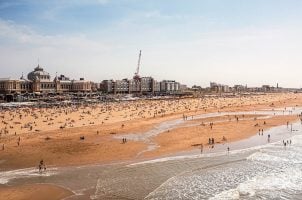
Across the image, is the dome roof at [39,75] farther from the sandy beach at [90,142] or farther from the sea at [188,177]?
the sea at [188,177]

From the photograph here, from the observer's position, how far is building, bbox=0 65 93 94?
144863mm

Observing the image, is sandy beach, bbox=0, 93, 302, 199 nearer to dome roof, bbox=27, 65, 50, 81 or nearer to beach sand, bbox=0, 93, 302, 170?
beach sand, bbox=0, 93, 302, 170

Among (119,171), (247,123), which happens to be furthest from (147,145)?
(247,123)

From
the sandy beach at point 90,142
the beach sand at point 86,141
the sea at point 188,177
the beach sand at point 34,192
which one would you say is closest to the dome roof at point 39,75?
the beach sand at point 86,141

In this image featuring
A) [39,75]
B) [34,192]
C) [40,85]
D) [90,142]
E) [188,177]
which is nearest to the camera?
[34,192]

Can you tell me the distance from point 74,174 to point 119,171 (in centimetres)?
342

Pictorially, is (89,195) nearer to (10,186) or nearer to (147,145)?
(10,186)

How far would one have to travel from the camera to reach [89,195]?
81.7ft

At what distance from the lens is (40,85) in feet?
518

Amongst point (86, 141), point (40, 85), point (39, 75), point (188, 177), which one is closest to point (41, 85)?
point (40, 85)

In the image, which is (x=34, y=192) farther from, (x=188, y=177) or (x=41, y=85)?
(x=41, y=85)

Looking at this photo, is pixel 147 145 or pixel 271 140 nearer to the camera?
pixel 147 145

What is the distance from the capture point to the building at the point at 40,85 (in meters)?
145

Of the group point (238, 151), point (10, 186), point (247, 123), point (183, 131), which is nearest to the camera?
point (10, 186)
